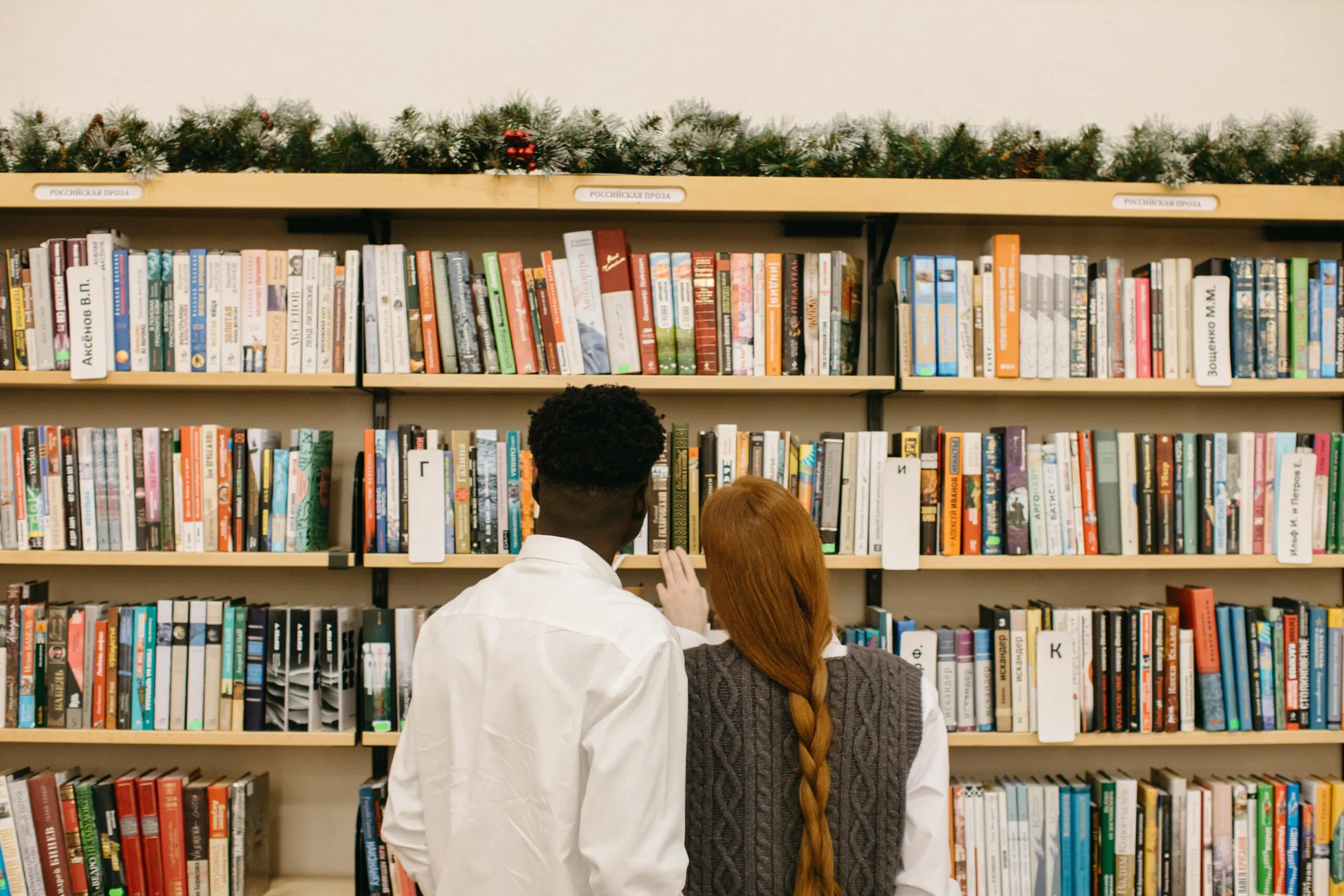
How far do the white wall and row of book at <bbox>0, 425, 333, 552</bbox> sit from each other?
0.97 m

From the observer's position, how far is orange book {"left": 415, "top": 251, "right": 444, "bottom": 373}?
1.83m

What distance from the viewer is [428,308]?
6.01ft

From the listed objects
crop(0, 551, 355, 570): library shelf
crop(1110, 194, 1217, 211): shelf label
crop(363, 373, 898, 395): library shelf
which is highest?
crop(1110, 194, 1217, 211): shelf label

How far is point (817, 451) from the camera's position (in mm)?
1838

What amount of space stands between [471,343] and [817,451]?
0.83 metres

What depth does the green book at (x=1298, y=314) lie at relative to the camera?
1.88 metres

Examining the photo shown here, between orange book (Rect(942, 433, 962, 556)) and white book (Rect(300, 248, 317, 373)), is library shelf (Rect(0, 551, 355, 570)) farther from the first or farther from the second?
orange book (Rect(942, 433, 962, 556))

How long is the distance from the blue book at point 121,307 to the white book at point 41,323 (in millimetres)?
143

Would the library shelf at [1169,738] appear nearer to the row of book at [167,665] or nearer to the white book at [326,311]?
the row of book at [167,665]

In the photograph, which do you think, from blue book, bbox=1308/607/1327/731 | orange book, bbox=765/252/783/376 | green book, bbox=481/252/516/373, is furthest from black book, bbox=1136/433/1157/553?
green book, bbox=481/252/516/373

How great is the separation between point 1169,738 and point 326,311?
7.10ft

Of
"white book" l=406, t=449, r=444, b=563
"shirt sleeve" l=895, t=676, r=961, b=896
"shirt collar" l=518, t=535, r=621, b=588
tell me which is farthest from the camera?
"white book" l=406, t=449, r=444, b=563

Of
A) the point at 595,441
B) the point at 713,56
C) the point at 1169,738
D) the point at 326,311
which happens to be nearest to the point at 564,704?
the point at 595,441

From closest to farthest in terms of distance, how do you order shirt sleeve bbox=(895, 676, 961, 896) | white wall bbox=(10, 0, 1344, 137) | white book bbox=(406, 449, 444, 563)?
shirt sleeve bbox=(895, 676, 961, 896), white book bbox=(406, 449, 444, 563), white wall bbox=(10, 0, 1344, 137)
